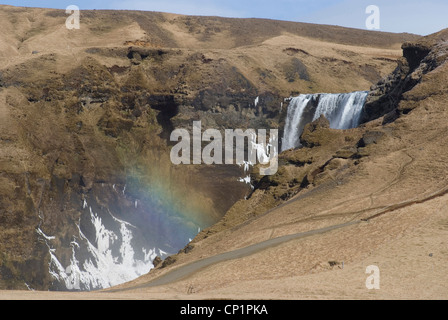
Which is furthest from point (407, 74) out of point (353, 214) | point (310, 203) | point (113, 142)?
point (113, 142)

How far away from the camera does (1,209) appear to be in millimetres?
46656

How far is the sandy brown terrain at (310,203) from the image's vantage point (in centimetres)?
2236

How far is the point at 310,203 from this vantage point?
105ft

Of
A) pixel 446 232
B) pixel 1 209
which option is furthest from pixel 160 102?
pixel 446 232

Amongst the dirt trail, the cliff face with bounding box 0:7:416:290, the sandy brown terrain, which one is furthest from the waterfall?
the dirt trail

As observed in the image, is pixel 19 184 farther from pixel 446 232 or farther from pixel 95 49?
pixel 446 232

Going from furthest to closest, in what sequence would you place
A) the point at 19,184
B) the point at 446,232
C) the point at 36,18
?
the point at 36,18, the point at 19,184, the point at 446,232

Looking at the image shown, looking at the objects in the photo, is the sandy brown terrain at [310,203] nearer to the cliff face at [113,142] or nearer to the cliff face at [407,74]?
the cliff face at [113,142]

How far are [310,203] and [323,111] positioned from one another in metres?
24.4

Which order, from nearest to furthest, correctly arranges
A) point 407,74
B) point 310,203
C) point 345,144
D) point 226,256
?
point 226,256 → point 310,203 → point 345,144 → point 407,74

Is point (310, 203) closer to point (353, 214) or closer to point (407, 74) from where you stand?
point (353, 214)

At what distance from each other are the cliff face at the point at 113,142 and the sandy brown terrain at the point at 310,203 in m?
0.23

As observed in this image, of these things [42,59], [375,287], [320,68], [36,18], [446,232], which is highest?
[36,18]

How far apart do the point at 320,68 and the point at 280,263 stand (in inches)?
1989
